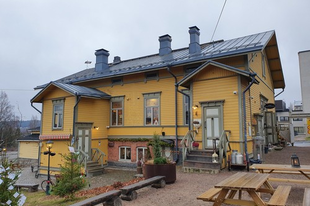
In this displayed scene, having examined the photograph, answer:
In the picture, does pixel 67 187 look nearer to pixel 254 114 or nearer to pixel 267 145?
pixel 254 114

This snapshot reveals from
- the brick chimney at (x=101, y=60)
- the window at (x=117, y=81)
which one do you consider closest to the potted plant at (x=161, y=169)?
the window at (x=117, y=81)

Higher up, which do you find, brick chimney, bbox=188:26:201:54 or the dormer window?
brick chimney, bbox=188:26:201:54

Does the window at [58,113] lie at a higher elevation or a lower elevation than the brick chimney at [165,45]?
lower

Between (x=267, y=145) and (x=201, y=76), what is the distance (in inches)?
291

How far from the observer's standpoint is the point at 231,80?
10680 mm

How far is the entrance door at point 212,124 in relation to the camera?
426 inches

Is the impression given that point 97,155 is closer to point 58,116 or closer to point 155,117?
point 58,116

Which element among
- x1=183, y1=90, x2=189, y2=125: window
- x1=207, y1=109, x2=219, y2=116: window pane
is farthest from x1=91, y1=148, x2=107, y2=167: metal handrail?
x1=207, y1=109, x2=219, y2=116: window pane

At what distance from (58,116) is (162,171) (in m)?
9.86

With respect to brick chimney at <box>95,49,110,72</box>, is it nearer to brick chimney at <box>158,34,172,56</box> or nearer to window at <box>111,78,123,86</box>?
window at <box>111,78,123,86</box>

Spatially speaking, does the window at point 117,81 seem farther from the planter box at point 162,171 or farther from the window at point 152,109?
the planter box at point 162,171

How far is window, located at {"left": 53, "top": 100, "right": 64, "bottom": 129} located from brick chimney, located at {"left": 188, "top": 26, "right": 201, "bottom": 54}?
29.6ft

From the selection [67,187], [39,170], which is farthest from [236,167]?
[39,170]

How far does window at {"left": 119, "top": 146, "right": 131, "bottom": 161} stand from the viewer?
14.8 m
